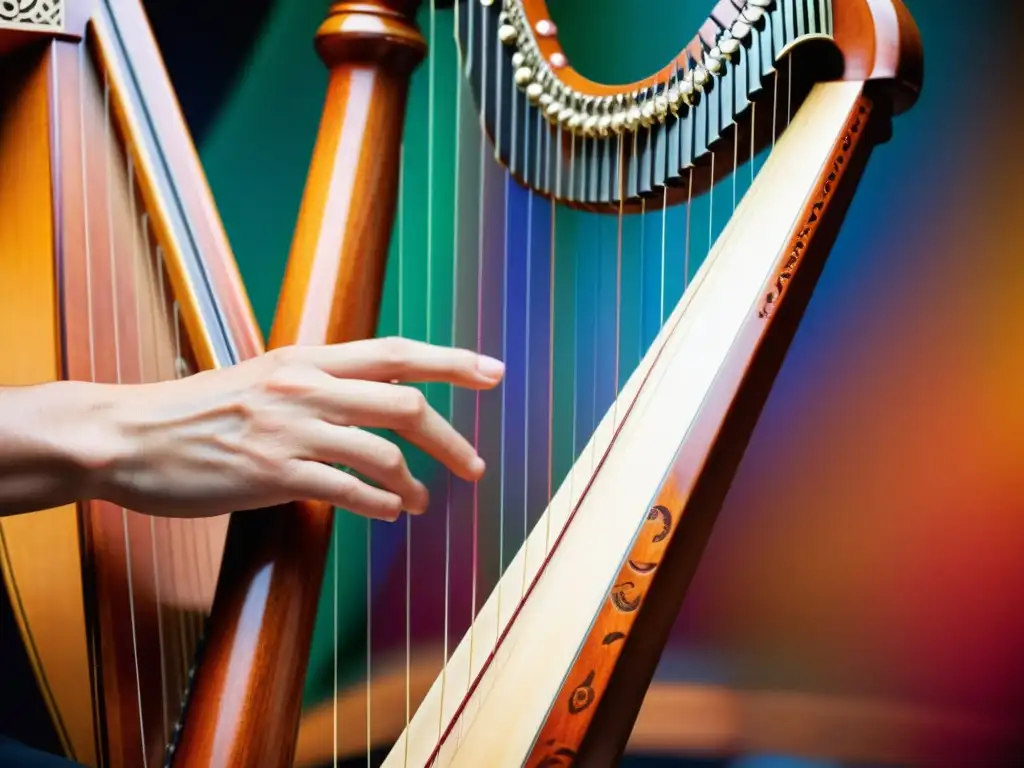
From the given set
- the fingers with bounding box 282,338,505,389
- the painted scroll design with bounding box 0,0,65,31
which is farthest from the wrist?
the painted scroll design with bounding box 0,0,65,31

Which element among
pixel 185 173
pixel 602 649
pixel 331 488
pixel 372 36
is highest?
pixel 372 36

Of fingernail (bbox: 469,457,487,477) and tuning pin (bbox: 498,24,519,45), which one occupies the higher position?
tuning pin (bbox: 498,24,519,45)

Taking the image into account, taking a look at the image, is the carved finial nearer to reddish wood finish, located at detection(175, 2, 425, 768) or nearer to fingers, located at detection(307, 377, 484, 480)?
reddish wood finish, located at detection(175, 2, 425, 768)

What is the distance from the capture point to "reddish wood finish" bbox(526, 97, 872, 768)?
0.61 metres

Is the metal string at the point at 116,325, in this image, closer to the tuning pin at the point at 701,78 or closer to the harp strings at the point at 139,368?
the harp strings at the point at 139,368

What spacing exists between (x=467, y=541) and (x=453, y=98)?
0.67 meters

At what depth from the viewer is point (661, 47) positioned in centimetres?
146

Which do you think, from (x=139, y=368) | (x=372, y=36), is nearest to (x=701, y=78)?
(x=372, y=36)

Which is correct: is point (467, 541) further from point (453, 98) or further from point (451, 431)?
point (451, 431)

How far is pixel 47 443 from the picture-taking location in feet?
1.65

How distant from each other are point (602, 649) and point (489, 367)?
193mm

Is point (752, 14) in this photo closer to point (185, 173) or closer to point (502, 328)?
point (185, 173)

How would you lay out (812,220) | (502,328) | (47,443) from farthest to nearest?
1. (502,328)
2. (812,220)
3. (47,443)

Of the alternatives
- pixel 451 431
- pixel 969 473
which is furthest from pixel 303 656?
pixel 969 473
